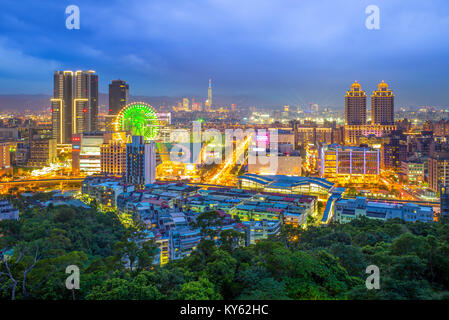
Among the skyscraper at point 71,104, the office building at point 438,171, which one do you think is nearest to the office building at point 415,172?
the office building at point 438,171

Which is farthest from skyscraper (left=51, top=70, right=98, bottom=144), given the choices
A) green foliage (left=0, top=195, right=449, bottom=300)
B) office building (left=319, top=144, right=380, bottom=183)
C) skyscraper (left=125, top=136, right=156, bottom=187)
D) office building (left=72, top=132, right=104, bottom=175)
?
green foliage (left=0, top=195, right=449, bottom=300)

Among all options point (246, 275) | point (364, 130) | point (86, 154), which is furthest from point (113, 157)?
point (364, 130)

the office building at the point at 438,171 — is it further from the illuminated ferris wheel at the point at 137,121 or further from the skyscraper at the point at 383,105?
the skyscraper at the point at 383,105

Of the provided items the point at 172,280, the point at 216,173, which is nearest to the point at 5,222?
the point at 172,280

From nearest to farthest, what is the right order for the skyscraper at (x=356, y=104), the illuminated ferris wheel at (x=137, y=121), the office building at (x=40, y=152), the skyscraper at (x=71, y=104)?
the illuminated ferris wheel at (x=137, y=121) → the office building at (x=40, y=152) → the skyscraper at (x=71, y=104) → the skyscraper at (x=356, y=104)

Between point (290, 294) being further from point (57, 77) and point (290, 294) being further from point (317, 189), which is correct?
point (57, 77)
